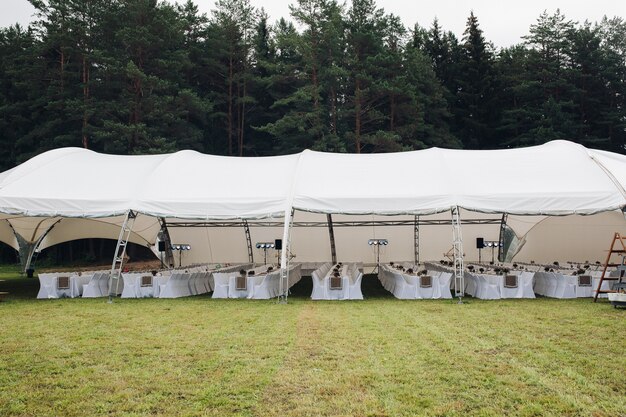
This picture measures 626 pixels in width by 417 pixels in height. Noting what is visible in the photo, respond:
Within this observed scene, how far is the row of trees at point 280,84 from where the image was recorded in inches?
1062

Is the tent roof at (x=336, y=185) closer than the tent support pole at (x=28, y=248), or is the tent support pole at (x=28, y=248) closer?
the tent roof at (x=336, y=185)

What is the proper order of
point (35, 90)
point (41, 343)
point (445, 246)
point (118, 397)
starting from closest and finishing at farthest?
1. point (118, 397)
2. point (41, 343)
3. point (445, 246)
4. point (35, 90)

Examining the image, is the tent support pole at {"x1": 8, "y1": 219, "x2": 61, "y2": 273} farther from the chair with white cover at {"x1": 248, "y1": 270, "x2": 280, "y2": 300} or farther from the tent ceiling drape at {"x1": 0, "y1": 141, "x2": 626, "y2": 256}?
the chair with white cover at {"x1": 248, "y1": 270, "x2": 280, "y2": 300}

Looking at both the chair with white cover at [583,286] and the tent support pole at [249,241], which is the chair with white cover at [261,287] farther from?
the tent support pole at [249,241]

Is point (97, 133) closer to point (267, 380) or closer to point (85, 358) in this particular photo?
point (85, 358)

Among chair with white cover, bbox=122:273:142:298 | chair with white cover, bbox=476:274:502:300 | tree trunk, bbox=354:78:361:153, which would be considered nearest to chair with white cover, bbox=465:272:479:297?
chair with white cover, bbox=476:274:502:300

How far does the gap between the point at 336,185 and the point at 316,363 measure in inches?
284

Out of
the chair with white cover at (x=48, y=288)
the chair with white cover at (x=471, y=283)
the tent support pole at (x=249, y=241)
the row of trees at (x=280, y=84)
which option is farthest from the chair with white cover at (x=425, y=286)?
the row of trees at (x=280, y=84)

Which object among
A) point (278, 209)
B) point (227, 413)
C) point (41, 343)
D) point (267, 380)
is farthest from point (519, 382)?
point (278, 209)

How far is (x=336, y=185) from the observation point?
12.8m

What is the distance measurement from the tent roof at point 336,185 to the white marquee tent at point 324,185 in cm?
2

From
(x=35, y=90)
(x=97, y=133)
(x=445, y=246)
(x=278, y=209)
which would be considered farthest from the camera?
(x=35, y=90)

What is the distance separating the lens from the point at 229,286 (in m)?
13.0

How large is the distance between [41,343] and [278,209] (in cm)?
608
